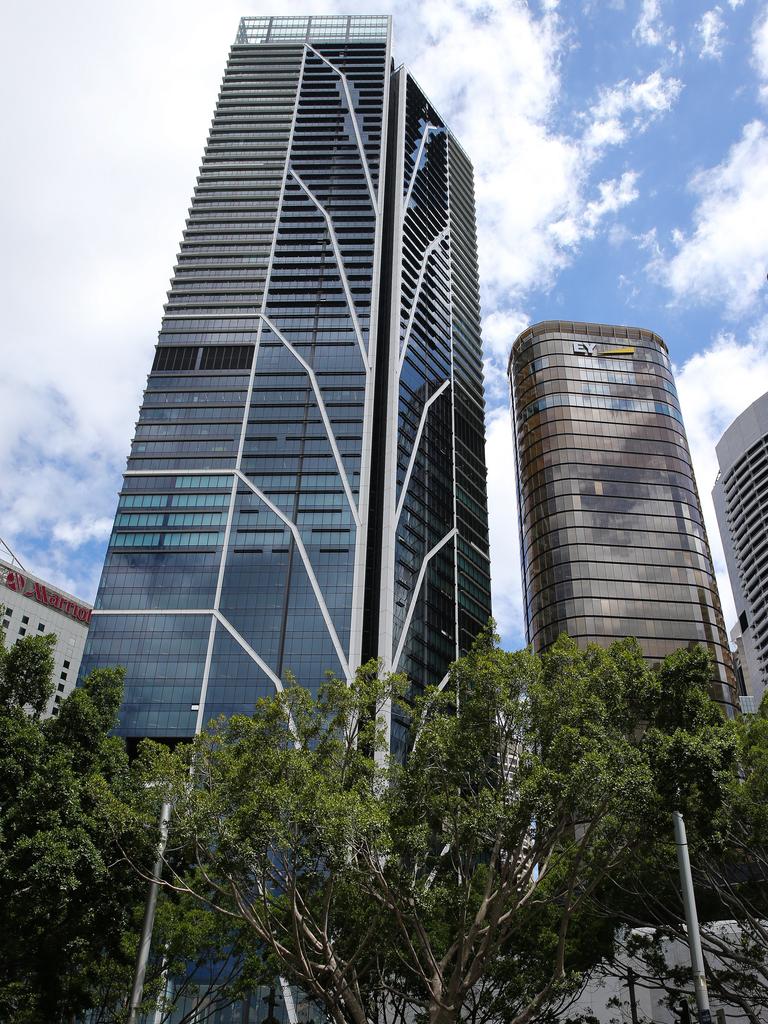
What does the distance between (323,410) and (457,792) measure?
6747cm

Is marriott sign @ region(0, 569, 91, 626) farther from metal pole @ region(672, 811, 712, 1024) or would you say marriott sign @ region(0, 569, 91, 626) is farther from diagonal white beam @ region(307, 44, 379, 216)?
metal pole @ region(672, 811, 712, 1024)

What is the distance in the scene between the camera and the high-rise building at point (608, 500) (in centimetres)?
6838

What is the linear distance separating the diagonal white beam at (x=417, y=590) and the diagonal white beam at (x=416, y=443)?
6.47 metres

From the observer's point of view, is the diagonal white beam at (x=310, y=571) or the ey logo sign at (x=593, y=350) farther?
the ey logo sign at (x=593, y=350)

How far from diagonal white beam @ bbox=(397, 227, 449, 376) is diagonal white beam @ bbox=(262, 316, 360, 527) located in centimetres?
1051

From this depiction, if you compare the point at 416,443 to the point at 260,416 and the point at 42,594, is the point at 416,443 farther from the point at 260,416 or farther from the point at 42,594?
the point at 42,594

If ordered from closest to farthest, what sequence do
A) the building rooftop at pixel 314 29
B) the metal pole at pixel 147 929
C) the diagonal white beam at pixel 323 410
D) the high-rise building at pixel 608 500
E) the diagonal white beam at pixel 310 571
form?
the metal pole at pixel 147 929 < the high-rise building at pixel 608 500 < the diagonal white beam at pixel 310 571 < the diagonal white beam at pixel 323 410 < the building rooftop at pixel 314 29

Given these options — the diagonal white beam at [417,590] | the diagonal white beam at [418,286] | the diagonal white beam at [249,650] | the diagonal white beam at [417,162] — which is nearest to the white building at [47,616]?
the diagonal white beam at [249,650]

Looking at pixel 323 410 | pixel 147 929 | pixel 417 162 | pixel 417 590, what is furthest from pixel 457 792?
pixel 417 162

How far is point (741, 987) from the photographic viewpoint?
1011 inches

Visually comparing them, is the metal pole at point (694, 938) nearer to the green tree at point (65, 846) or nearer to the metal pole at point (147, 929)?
the metal pole at point (147, 929)

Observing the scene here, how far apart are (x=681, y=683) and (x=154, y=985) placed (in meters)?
19.1

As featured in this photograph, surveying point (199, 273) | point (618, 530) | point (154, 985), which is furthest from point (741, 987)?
point (199, 273)

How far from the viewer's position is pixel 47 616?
10175cm
